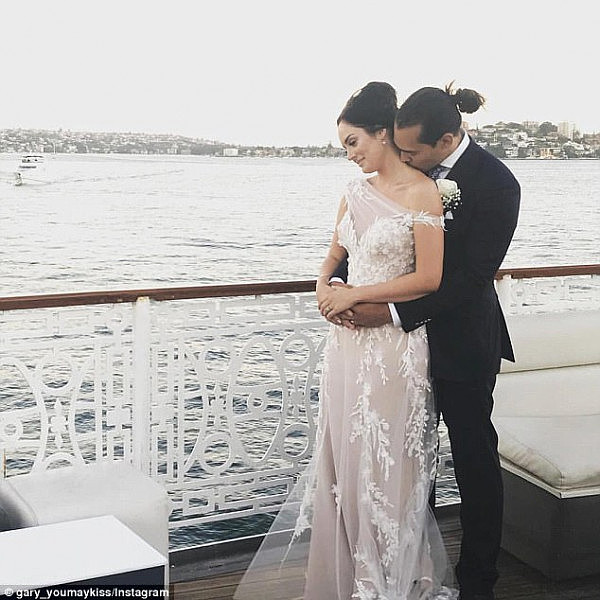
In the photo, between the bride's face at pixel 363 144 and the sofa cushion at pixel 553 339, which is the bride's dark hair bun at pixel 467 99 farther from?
the sofa cushion at pixel 553 339

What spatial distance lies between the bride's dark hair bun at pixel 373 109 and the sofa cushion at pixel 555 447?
1.16m

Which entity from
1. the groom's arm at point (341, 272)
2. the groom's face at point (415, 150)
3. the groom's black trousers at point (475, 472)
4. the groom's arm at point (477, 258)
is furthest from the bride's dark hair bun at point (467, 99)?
the groom's black trousers at point (475, 472)

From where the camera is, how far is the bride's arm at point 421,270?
2.60m

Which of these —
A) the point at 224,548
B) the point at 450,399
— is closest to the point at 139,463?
the point at 224,548

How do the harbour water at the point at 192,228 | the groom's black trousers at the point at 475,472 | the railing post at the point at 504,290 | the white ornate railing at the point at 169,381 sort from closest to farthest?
the groom's black trousers at the point at 475,472 → the white ornate railing at the point at 169,381 → the railing post at the point at 504,290 → the harbour water at the point at 192,228

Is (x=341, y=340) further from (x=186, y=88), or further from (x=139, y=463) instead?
(x=186, y=88)

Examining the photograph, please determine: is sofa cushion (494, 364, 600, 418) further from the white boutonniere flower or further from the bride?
the white boutonniere flower

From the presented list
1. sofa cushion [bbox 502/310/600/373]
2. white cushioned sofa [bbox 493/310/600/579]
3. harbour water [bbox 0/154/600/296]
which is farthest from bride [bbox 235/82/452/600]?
harbour water [bbox 0/154/600/296]

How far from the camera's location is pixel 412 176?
8.75 ft

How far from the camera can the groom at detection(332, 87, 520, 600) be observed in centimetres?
263

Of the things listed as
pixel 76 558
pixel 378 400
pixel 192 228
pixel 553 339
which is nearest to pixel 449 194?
pixel 378 400

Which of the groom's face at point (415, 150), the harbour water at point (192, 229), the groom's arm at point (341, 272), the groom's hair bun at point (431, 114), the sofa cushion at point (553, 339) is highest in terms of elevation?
the groom's hair bun at point (431, 114)

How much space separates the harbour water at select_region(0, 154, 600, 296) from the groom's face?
33.4 feet

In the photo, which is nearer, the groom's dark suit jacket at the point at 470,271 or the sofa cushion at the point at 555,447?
the groom's dark suit jacket at the point at 470,271
